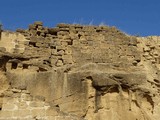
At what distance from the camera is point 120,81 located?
12.7m

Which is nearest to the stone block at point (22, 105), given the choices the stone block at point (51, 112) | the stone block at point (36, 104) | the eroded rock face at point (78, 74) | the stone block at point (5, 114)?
the eroded rock face at point (78, 74)

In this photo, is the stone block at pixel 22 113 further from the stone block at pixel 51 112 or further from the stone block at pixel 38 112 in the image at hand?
the stone block at pixel 51 112

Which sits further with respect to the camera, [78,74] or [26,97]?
[78,74]

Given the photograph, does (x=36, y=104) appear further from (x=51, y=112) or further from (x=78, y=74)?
(x=78, y=74)

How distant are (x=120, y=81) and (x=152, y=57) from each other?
3045 mm

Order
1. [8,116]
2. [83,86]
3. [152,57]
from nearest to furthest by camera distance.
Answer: [8,116], [83,86], [152,57]

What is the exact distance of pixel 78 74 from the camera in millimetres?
12680

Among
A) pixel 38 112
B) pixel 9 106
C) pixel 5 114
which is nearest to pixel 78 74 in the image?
pixel 38 112

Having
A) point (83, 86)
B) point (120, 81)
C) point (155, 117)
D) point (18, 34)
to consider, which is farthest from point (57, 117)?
point (18, 34)

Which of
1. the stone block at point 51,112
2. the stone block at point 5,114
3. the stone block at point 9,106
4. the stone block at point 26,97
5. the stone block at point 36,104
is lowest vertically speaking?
the stone block at point 5,114

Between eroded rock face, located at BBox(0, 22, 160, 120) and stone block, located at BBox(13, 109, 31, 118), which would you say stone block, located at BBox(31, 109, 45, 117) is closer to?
eroded rock face, located at BBox(0, 22, 160, 120)

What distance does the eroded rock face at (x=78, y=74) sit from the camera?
35.2 ft

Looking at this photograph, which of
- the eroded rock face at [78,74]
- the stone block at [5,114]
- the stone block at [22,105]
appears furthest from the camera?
the eroded rock face at [78,74]

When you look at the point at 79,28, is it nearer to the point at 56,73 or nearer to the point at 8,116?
the point at 56,73
